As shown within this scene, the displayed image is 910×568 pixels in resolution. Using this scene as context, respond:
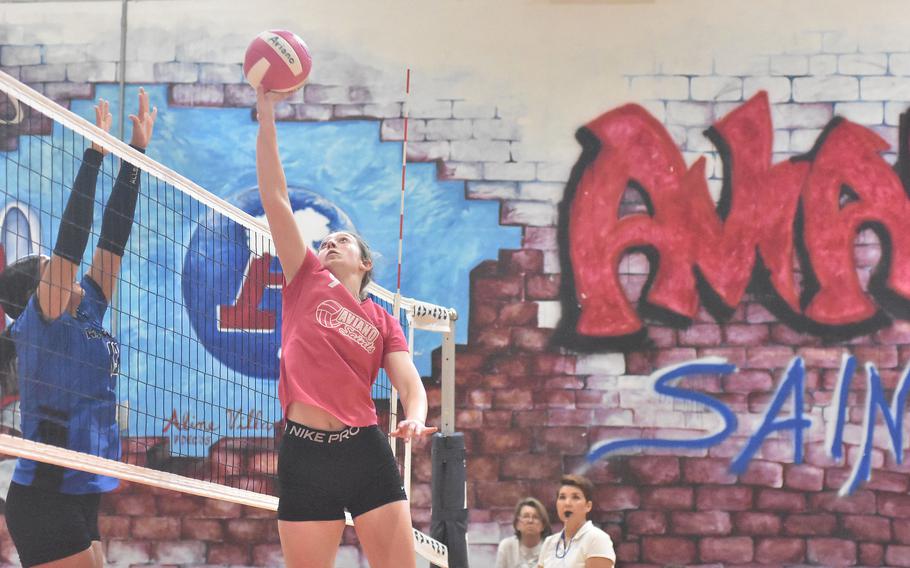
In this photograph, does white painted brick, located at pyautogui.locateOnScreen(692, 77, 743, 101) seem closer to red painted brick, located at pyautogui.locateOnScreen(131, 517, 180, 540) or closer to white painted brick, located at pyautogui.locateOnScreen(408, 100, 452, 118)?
white painted brick, located at pyautogui.locateOnScreen(408, 100, 452, 118)

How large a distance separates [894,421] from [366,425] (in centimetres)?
543

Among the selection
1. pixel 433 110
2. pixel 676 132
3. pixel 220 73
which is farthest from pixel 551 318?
pixel 220 73

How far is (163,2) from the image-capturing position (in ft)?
28.1

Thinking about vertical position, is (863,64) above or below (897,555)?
above

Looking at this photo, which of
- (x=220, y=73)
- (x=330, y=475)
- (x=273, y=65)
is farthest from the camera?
(x=220, y=73)

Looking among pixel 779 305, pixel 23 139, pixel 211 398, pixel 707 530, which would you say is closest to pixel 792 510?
pixel 707 530

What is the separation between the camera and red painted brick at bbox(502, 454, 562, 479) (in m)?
8.08

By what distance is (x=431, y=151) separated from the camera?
27.2 ft

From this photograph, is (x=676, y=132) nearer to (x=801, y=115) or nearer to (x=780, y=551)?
(x=801, y=115)

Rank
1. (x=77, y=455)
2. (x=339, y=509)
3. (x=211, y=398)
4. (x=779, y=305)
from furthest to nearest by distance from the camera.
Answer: (x=779, y=305) → (x=211, y=398) → (x=77, y=455) → (x=339, y=509)

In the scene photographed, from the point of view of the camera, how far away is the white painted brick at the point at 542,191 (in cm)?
823

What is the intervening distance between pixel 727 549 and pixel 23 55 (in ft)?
20.8

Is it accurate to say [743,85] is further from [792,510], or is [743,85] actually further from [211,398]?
[211,398]

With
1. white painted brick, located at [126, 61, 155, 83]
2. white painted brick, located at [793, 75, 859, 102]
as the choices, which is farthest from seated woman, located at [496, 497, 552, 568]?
white painted brick, located at [126, 61, 155, 83]
